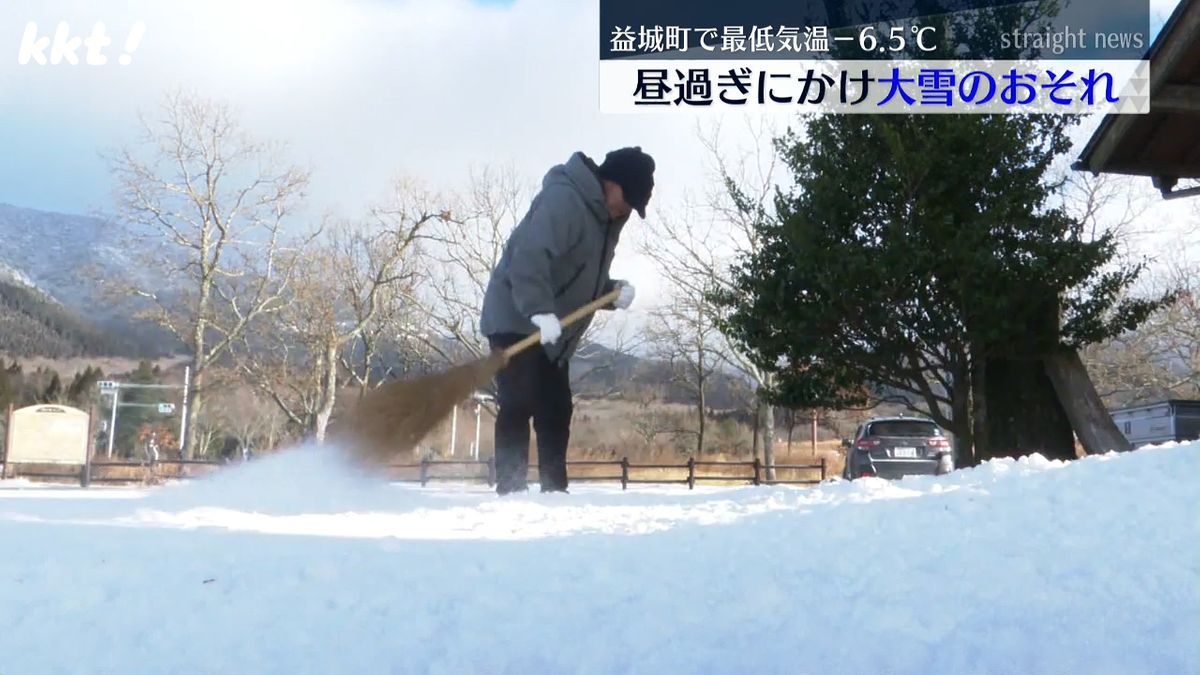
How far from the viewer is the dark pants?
5.31m

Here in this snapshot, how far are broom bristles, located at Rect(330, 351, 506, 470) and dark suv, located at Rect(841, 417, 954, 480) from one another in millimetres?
10124

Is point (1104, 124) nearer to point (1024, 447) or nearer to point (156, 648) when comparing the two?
point (1024, 447)

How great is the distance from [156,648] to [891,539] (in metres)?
2.31

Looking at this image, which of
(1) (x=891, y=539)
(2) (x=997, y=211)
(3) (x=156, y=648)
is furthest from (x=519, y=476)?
(2) (x=997, y=211)

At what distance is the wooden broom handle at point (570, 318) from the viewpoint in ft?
16.9

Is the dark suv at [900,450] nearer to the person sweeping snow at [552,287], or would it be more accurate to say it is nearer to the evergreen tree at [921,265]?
the evergreen tree at [921,265]

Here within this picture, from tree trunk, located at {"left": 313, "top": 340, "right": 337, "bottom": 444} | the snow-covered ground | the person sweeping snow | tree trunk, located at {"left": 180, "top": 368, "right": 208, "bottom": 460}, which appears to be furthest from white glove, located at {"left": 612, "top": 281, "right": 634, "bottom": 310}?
tree trunk, located at {"left": 313, "top": 340, "right": 337, "bottom": 444}

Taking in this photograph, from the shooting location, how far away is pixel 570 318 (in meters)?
5.35

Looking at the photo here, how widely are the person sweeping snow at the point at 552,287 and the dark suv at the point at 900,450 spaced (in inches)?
386

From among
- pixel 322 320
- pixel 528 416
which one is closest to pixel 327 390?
pixel 322 320

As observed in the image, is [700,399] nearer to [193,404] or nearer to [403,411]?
[193,404]

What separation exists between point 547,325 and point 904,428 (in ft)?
36.7

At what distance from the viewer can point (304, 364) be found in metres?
34.1

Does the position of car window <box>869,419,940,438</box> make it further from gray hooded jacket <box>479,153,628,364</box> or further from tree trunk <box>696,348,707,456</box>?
tree trunk <box>696,348,707,456</box>
